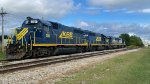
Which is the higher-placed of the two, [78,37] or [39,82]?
[78,37]

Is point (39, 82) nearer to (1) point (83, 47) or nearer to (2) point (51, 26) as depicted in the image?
(2) point (51, 26)

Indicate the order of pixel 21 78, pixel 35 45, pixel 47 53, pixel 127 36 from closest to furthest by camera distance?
pixel 21 78
pixel 35 45
pixel 47 53
pixel 127 36

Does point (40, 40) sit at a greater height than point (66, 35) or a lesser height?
lesser

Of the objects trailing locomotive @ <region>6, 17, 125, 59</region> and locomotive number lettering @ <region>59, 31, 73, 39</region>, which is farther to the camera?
locomotive number lettering @ <region>59, 31, 73, 39</region>

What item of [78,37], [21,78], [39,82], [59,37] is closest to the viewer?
[39,82]

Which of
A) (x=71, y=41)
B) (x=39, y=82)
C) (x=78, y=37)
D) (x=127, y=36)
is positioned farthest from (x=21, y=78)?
(x=127, y=36)

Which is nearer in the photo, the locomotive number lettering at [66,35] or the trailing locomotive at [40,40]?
the trailing locomotive at [40,40]

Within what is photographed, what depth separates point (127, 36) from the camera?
121m

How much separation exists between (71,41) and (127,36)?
290 ft

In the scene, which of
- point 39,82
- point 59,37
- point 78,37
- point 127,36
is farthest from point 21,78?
point 127,36

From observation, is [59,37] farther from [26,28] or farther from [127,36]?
[127,36]

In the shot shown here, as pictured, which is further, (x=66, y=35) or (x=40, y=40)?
(x=66, y=35)

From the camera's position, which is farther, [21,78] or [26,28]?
[26,28]

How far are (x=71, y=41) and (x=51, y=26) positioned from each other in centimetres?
582
